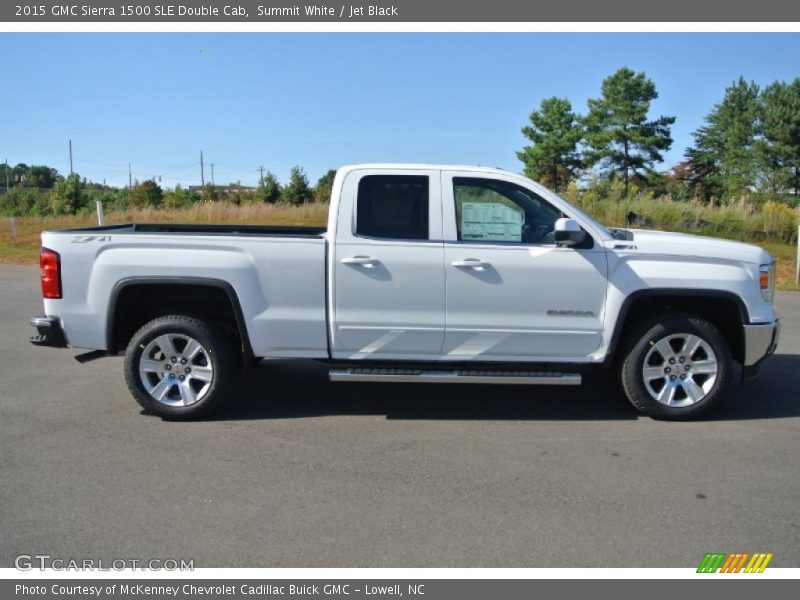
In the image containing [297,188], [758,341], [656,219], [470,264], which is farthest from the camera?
[297,188]

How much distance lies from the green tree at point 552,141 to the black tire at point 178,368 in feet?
117

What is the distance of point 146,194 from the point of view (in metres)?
52.1

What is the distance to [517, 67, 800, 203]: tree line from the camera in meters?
40.2

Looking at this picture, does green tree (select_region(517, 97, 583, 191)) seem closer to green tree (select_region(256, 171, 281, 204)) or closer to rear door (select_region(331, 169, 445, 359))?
green tree (select_region(256, 171, 281, 204))

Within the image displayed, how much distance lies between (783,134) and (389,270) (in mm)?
44729

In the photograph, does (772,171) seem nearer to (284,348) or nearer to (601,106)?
(601,106)

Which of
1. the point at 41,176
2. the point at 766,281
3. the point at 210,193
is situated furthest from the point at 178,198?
the point at 41,176

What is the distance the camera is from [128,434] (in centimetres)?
538

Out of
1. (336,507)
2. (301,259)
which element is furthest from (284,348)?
(336,507)

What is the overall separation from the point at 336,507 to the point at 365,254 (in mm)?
2088

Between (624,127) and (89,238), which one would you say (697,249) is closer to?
(89,238)

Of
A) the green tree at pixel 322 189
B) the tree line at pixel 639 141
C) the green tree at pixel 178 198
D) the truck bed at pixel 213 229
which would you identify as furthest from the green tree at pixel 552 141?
the truck bed at pixel 213 229

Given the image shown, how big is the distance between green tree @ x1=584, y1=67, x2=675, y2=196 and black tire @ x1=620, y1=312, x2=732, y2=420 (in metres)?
38.9

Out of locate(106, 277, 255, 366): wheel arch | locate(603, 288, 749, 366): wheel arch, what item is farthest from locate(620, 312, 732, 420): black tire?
locate(106, 277, 255, 366): wheel arch
